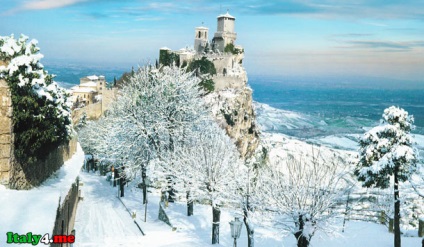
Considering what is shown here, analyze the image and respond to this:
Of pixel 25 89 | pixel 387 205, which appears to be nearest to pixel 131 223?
pixel 25 89

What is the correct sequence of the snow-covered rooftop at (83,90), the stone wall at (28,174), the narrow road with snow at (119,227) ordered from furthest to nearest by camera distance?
the snow-covered rooftop at (83,90), the narrow road with snow at (119,227), the stone wall at (28,174)

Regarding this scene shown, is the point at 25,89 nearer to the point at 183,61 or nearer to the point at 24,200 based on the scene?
the point at 24,200

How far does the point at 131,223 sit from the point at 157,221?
1.69 metres

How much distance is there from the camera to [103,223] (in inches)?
969

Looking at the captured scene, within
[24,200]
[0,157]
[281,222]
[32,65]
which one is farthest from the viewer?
[281,222]

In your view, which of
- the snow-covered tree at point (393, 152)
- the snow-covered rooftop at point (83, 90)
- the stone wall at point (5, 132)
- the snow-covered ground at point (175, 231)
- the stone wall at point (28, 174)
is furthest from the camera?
the snow-covered rooftop at point (83, 90)

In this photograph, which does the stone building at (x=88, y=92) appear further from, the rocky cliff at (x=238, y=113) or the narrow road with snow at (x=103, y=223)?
the narrow road with snow at (x=103, y=223)

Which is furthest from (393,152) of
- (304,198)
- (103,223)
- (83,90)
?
(83,90)

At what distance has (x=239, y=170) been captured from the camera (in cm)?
2452

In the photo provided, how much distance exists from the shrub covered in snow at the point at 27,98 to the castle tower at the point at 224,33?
84056 mm

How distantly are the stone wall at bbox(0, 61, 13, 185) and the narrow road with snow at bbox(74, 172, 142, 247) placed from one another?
7295 millimetres

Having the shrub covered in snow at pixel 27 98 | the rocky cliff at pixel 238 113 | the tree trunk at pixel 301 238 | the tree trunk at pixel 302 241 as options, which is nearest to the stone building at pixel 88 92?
the rocky cliff at pixel 238 113

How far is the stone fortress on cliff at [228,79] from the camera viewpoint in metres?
82.4

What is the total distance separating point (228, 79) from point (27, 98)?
247ft
